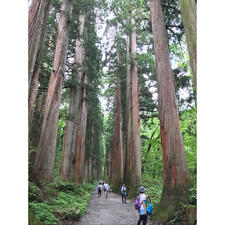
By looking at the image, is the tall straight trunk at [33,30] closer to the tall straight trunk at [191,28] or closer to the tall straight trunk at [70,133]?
the tall straight trunk at [191,28]

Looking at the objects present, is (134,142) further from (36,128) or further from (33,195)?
(33,195)

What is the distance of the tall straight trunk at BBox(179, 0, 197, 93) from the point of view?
271cm

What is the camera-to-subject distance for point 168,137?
18.9ft

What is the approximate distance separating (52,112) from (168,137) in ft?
14.1

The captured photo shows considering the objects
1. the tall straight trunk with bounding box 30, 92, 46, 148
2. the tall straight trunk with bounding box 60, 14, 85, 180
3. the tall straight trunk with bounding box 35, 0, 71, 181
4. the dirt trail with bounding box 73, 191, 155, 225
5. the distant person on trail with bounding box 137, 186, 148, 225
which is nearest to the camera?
the distant person on trail with bounding box 137, 186, 148, 225

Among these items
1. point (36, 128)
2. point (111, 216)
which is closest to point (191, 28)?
point (111, 216)

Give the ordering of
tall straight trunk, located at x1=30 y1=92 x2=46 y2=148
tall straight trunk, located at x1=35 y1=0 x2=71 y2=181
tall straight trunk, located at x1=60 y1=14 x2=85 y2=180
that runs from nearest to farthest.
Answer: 1. tall straight trunk, located at x1=35 y1=0 x2=71 y2=181
2. tall straight trunk, located at x1=30 y1=92 x2=46 y2=148
3. tall straight trunk, located at x1=60 y1=14 x2=85 y2=180

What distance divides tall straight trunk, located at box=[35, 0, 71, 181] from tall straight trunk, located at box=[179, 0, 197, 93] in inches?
217

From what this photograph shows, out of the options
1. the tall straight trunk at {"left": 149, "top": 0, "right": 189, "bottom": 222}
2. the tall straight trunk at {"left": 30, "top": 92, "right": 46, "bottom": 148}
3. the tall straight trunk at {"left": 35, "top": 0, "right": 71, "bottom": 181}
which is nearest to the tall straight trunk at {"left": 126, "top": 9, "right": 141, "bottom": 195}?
the tall straight trunk at {"left": 35, "top": 0, "right": 71, "bottom": 181}

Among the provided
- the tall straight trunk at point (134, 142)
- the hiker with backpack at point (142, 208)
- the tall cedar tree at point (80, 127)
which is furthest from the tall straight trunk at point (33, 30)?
the tall cedar tree at point (80, 127)

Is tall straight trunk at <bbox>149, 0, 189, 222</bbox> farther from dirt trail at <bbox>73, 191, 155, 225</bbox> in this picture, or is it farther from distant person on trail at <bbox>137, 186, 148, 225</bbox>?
distant person on trail at <bbox>137, 186, 148, 225</bbox>

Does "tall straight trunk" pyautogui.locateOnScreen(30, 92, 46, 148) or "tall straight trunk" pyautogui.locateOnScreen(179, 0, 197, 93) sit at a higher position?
"tall straight trunk" pyautogui.locateOnScreen(179, 0, 197, 93)
